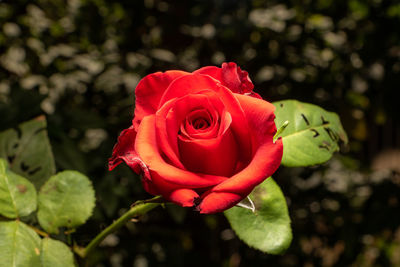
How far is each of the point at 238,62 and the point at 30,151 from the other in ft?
2.51

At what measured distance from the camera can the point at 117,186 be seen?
1.04 meters

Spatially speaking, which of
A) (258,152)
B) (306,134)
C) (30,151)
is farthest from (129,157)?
(30,151)

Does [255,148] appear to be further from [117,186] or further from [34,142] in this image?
[117,186]

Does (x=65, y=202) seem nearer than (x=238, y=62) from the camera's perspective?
Yes

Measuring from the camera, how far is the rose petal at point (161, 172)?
344mm

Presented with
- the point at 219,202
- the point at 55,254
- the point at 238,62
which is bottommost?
the point at 238,62

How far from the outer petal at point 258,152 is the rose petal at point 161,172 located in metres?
0.02

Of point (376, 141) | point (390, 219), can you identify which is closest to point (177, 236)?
point (390, 219)

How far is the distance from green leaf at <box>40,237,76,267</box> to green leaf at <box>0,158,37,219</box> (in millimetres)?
46

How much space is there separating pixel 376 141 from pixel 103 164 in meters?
2.63

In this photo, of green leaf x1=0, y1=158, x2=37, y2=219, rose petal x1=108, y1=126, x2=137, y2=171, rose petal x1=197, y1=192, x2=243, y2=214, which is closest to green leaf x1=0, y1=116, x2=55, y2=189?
green leaf x1=0, y1=158, x2=37, y2=219

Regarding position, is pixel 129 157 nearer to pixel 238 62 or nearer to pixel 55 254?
pixel 55 254

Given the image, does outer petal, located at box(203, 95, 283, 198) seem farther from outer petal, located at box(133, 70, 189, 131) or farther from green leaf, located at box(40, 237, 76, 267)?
green leaf, located at box(40, 237, 76, 267)

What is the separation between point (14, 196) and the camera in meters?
0.48
